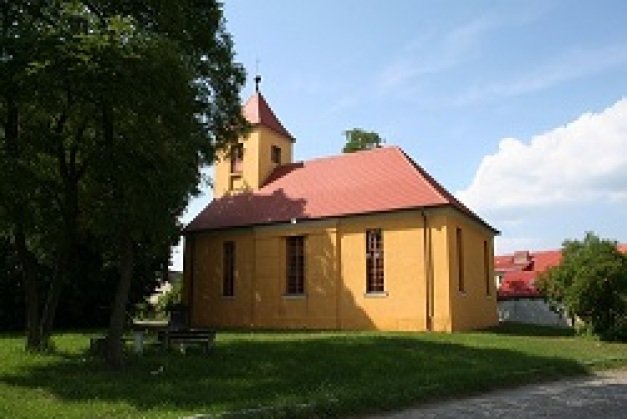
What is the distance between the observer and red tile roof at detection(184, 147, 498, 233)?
30047mm

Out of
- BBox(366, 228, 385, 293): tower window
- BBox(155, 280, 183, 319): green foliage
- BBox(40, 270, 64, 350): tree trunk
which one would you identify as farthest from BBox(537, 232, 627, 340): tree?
BBox(155, 280, 183, 319): green foliage

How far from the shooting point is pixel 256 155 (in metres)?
37.3

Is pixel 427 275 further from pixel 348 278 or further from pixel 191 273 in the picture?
pixel 191 273

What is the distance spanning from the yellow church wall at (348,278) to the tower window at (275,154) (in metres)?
5.79

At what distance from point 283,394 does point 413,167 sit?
20.3 m

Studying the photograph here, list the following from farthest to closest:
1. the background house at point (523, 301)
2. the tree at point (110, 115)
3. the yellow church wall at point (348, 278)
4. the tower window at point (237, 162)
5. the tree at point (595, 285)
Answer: the background house at point (523, 301)
the tower window at point (237, 162)
the yellow church wall at point (348, 278)
the tree at point (595, 285)
the tree at point (110, 115)

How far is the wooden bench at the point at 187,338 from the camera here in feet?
58.1

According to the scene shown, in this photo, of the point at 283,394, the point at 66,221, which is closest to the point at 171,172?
the point at 66,221

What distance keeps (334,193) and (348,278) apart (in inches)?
171

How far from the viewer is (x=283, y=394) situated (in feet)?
40.9

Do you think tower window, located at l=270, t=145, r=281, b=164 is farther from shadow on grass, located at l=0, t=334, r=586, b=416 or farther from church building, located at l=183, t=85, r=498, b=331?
shadow on grass, located at l=0, t=334, r=586, b=416

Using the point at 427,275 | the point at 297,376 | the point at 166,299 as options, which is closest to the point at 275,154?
the point at 427,275

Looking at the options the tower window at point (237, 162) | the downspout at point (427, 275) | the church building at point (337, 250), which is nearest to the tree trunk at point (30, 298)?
the church building at point (337, 250)

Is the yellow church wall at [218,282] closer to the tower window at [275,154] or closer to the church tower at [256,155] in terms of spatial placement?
the church tower at [256,155]
